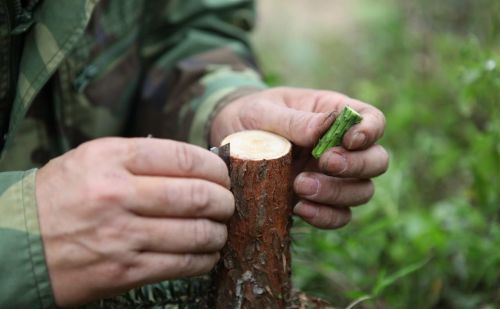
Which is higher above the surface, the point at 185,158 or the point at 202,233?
the point at 185,158

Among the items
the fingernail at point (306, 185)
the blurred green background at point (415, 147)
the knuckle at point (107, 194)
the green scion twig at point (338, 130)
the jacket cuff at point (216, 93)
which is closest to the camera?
the knuckle at point (107, 194)

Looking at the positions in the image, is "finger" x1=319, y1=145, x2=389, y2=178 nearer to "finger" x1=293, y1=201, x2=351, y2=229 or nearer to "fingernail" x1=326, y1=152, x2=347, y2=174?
"fingernail" x1=326, y1=152, x2=347, y2=174

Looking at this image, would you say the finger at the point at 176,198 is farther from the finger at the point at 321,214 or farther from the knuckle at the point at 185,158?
the finger at the point at 321,214

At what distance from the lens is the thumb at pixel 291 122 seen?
151 cm

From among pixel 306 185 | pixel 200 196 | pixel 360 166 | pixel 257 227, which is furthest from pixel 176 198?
pixel 360 166

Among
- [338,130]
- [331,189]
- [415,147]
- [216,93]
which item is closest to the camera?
[338,130]

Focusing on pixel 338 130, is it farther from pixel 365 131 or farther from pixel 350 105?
pixel 350 105

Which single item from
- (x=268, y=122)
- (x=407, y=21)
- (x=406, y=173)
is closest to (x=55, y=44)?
(x=268, y=122)

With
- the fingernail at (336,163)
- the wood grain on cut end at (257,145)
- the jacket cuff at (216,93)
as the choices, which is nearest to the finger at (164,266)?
the wood grain on cut end at (257,145)

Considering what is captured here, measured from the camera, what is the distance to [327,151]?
4.96ft

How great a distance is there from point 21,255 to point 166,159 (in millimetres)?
366

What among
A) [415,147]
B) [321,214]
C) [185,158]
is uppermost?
[185,158]

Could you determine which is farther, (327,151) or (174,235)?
(327,151)

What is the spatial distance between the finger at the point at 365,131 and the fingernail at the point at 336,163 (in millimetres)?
33
